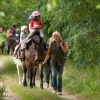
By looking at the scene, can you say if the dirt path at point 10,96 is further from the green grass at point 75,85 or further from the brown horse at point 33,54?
the brown horse at point 33,54

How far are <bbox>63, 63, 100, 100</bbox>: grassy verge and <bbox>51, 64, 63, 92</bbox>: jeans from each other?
86 centimetres

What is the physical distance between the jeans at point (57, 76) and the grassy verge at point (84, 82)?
862mm

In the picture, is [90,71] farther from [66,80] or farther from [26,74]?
[26,74]

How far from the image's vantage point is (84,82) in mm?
16234

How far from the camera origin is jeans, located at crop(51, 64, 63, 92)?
13984mm

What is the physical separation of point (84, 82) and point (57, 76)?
2.27 metres

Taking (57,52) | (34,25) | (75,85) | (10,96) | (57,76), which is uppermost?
(34,25)

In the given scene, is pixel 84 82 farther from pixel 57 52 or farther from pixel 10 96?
pixel 10 96

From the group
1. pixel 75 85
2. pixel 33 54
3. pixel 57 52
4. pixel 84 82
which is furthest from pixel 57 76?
pixel 75 85

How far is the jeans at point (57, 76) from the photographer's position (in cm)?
1398

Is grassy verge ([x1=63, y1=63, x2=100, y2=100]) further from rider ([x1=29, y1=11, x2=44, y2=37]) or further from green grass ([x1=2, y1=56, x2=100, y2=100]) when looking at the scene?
rider ([x1=29, y1=11, x2=44, y2=37])

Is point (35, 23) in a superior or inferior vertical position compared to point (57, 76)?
superior

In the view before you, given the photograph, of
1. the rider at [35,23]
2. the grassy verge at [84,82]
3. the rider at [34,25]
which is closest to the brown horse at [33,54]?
the rider at [34,25]

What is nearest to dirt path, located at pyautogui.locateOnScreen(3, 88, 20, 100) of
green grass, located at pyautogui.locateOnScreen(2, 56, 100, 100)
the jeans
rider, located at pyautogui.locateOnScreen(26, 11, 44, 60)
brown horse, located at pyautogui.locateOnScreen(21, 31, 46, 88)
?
green grass, located at pyautogui.locateOnScreen(2, 56, 100, 100)
